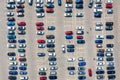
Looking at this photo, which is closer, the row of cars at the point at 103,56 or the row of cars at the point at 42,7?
the row of cars at the point at 42,7

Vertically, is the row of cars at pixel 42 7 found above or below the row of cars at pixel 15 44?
above

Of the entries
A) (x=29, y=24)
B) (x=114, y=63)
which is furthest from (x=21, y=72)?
(x=114, y=63)

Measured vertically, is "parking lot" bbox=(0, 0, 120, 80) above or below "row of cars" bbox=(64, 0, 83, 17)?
below

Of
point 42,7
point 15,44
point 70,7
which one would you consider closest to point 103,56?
point 70,7

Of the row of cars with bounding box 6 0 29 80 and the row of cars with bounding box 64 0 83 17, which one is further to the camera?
the row of cars with bounding box 6 0 29 80

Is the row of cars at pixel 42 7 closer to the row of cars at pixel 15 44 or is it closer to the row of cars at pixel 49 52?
the row of cars at pixel 49 52

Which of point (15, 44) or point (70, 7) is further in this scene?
point (15, 44)

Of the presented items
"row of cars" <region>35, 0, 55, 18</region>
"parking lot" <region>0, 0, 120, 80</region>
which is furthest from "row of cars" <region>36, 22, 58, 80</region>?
"row of cars" <region>35, 0, 55, 18</region>

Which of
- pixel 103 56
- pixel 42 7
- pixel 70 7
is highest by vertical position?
pixel 42 7

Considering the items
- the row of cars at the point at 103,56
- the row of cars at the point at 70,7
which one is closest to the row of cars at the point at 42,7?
the row of cars at the point at 70,7

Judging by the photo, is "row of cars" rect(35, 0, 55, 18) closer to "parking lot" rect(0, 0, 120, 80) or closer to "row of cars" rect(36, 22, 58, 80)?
"parking lot" rect(0, 0, 120, 80)

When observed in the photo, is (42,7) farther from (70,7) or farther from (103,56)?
(103,56)
